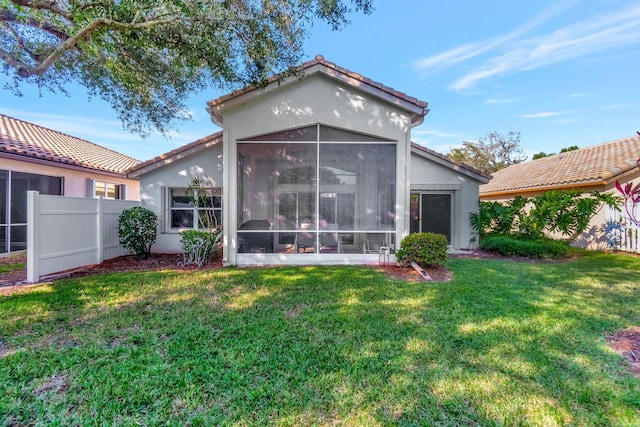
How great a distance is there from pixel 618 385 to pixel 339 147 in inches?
307

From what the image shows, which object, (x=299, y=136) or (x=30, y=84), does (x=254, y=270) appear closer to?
(x=299, y=136)

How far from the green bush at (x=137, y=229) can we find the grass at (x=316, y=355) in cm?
305

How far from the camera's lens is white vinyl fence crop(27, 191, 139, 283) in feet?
23.2

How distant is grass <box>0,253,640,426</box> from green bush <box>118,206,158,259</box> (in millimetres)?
3045

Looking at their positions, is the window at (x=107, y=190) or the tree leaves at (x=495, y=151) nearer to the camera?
the window at (x=107, y=190)

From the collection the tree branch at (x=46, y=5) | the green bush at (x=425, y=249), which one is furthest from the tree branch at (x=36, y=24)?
the green bush at (x=425, y=249)

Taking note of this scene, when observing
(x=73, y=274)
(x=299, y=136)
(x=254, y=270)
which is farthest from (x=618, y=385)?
(x=73, y=274)

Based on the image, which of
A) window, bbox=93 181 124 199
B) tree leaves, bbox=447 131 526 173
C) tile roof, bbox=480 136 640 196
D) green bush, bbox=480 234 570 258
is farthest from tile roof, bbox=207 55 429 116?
tree leaves, bbox=447 131 526 173

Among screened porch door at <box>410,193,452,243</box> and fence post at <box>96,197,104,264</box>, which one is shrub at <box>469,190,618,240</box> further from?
fence post at <box>96,197,104,264</box>

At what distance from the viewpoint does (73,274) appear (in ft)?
26.1

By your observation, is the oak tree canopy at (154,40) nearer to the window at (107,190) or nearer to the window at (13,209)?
the window at (13,209)

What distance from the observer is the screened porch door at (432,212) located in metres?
13.3

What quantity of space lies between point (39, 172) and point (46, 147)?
1.95m

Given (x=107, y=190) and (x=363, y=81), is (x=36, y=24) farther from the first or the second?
(x=107, y=190)
